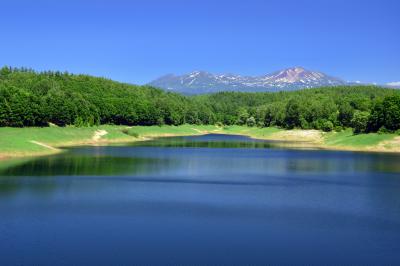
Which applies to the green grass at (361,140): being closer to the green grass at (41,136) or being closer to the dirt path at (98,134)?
the green grass at (41,136)

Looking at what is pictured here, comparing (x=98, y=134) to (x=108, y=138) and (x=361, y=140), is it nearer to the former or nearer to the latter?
(x=108, y=138)

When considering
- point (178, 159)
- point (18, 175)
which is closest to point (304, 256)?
point (18, 175)

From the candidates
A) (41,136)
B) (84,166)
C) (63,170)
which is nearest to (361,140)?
(84,166)

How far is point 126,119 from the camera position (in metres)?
144

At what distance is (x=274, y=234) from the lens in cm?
2942

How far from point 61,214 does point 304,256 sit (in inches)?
652

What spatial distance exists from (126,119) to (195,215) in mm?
112897

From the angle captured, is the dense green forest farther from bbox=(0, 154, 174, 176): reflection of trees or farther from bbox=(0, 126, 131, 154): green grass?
bbox=(0, 154, 174, 176): reflection of trees

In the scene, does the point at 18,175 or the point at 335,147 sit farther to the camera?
the point at 335,147

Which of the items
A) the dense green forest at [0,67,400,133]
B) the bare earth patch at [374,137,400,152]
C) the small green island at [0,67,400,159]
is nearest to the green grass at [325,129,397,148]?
the small green island at [0,67,400,159]

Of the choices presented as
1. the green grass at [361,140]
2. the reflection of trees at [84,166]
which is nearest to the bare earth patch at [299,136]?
the green grass at [361,140]

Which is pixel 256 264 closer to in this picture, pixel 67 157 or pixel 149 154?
pixel 67 157

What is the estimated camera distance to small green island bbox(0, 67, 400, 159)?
92375 mm

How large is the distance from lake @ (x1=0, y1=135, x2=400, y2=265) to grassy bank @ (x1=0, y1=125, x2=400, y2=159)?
13754 mm
